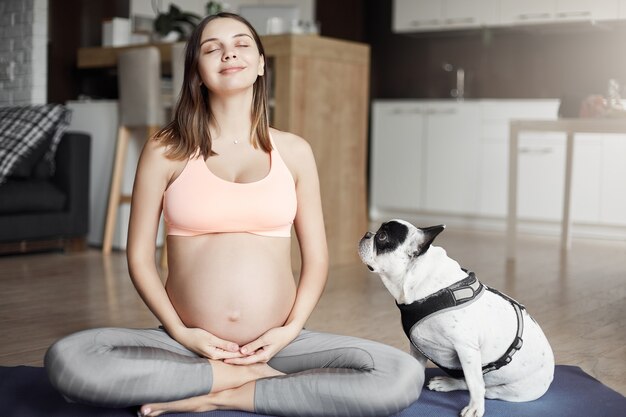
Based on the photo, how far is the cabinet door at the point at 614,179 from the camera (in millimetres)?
5590

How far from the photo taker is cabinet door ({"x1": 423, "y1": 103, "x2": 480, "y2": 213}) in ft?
20.5

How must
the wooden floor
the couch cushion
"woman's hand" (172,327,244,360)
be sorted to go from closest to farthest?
"woman's hand" (172,327,244,360), the wooden floor, the couch cushion

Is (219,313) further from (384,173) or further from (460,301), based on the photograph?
(384,173)

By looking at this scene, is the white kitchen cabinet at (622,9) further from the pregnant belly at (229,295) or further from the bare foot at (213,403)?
the bare foot at (213,403)

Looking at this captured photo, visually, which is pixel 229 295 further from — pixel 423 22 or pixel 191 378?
pixel 423 22

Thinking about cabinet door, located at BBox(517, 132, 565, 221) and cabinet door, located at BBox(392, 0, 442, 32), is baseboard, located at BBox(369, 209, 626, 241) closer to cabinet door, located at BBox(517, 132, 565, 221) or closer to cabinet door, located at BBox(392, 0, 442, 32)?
cabinet door, located at BBox(517, 132, 565, 221)

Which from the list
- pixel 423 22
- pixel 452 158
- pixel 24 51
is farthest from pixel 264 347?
pixel 423 22

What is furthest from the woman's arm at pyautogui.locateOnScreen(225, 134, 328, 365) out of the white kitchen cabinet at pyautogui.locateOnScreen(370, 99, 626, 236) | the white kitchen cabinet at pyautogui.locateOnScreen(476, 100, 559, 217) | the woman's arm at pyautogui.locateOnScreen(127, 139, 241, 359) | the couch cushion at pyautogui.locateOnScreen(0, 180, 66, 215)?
the white kitchen cabinet at pyautogui.locateOnScreen(476, 100, 559, 217)

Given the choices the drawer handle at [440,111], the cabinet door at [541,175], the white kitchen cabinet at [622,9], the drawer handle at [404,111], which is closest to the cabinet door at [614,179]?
the cabinet door at [541,175]

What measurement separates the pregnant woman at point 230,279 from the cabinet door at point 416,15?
4.91m

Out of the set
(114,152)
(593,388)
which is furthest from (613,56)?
(593,388)

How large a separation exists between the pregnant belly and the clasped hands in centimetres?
3

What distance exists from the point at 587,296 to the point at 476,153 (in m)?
2.78

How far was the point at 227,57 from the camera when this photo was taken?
178cm
